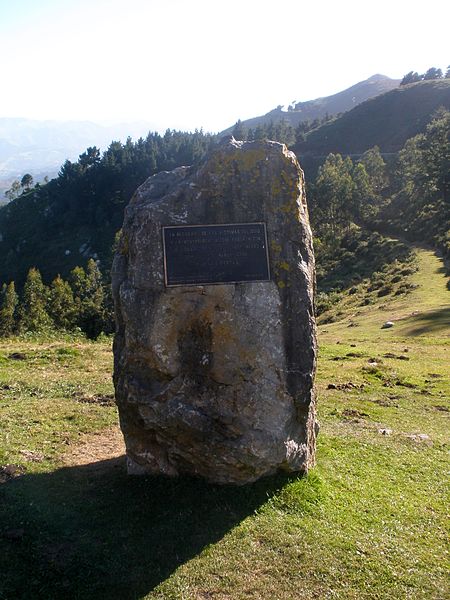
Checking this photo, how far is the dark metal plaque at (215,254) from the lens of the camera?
10.3 meters

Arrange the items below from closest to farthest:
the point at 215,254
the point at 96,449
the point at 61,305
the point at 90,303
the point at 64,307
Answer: the point at 215,254 → the point at 96,449 → the point at 90,303 → the point at 61,305 → the point at 64,307

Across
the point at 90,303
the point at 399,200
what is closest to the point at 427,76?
the point at 399,200

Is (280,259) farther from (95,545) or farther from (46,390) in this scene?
(46,390)

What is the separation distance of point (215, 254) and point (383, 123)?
159545mm

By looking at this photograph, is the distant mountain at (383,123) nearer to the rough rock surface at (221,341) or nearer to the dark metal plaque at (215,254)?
the rough rock surface at (221,341)

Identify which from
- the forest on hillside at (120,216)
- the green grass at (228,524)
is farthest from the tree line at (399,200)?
the green grass at (228,524)

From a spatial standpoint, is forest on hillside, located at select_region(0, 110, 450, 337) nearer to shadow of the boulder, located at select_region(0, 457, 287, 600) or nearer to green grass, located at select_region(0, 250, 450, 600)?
green grass, located at select_region(0, 250, 450, 600)

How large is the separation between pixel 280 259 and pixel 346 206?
7628 centimetres

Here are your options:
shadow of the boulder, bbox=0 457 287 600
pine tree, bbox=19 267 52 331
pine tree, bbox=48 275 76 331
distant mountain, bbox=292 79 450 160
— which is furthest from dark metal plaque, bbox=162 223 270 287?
distant mountain, bbox=292 79 450 160

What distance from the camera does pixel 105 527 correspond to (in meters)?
9.21

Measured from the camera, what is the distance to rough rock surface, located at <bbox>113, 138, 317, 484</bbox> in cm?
1002

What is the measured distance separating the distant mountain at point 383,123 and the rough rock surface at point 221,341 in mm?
140067

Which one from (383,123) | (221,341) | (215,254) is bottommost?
(221,341)

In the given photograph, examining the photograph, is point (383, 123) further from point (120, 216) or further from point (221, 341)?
point (221, 341)
